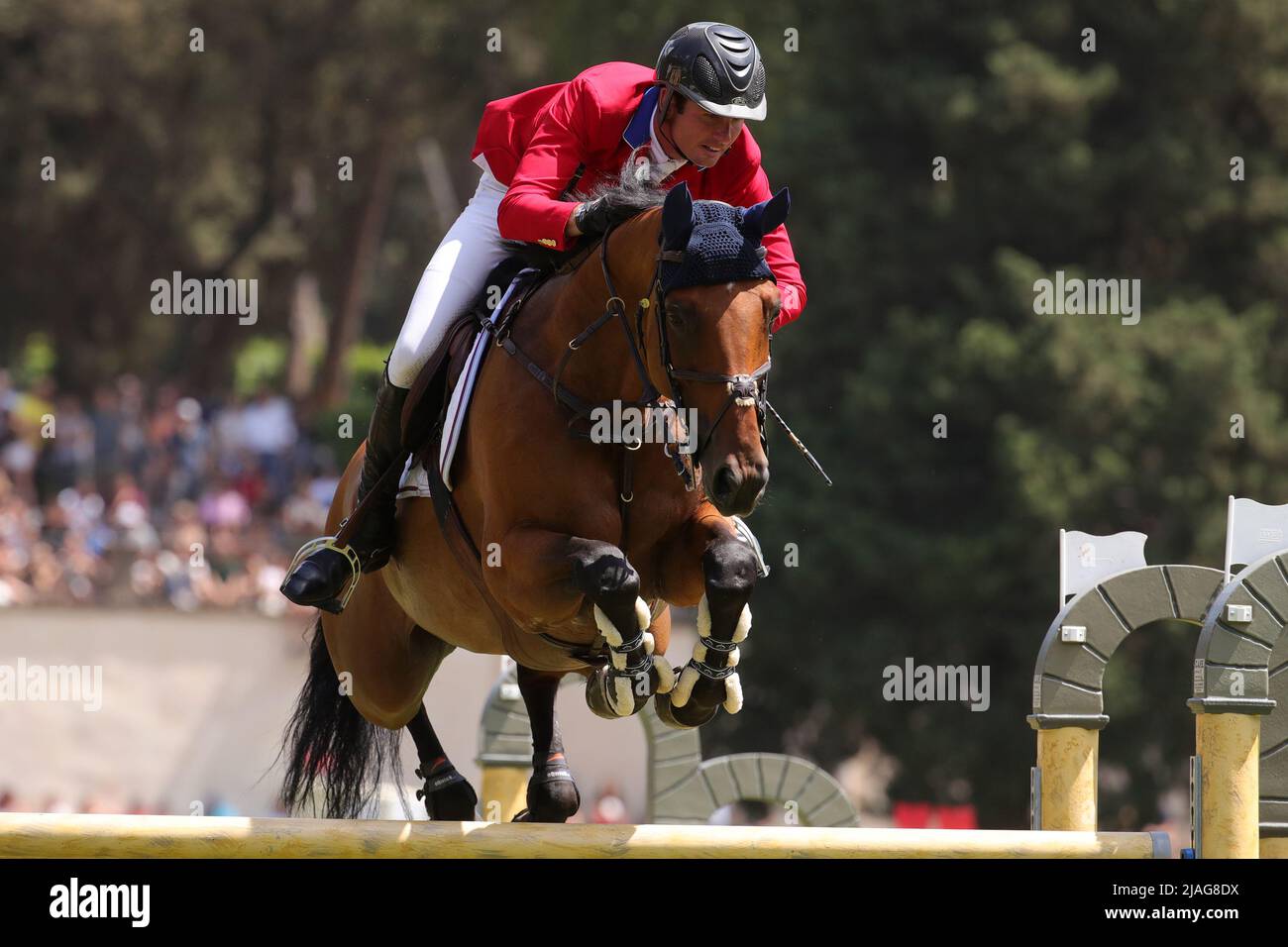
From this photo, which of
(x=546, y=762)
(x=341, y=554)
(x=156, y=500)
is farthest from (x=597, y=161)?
(x=156, y=500)

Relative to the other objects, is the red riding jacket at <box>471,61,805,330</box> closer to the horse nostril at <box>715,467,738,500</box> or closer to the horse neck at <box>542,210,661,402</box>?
the horse neck at <box>542,210,661,402</box>

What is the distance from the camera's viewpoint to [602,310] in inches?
216

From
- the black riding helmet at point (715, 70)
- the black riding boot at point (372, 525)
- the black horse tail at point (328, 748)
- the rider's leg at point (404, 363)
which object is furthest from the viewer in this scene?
the black horse tail at point (328, 748)

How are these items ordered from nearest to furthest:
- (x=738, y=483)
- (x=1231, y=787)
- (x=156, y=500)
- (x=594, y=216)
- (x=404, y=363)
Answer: (x=738, y=483)
(x=594, y=216)
(x=1231, y=787)
(x=404, y=363)
(x=156, y=500)

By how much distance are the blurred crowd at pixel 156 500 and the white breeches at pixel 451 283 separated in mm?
12095

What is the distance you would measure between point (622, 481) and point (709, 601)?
1.61ft

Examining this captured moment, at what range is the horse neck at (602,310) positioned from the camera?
207 inches

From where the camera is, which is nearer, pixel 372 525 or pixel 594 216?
pixel 594 216

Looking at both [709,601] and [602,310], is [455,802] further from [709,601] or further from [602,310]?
[602,310]

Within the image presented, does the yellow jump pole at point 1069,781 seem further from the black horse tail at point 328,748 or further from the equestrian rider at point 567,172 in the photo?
the black horse tail at point 328,748

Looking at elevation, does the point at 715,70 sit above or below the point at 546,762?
above

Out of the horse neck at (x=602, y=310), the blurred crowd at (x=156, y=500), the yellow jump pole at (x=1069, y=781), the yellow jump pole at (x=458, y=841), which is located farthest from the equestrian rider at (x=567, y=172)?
the blurred crowd at (x=156, y=500)
